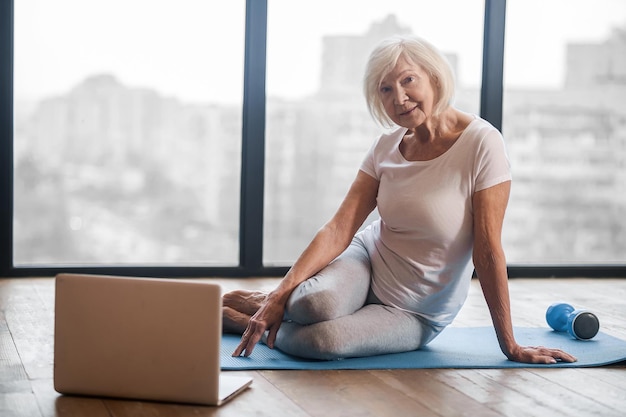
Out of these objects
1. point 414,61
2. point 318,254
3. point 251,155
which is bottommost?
point 318,254

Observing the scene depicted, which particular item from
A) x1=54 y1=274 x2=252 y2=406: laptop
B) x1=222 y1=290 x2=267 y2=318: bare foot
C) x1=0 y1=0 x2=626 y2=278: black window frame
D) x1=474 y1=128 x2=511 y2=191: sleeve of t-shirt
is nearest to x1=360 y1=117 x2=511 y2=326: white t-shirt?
x1=474 y1=128 x2=511 y2=191: sleeve of t-shirt

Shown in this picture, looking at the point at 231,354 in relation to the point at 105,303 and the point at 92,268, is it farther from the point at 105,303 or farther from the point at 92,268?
the point at 92,268

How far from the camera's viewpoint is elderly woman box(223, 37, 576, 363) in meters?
2.40

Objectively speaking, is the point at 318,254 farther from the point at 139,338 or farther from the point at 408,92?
the point at 139,338

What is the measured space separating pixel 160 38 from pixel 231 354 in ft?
6.05

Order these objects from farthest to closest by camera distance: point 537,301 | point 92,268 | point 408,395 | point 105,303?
1. point 92,268
2. point 537,301
3. point 408,395
4. point 105,303

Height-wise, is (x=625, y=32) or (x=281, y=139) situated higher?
(x=625, y=32)

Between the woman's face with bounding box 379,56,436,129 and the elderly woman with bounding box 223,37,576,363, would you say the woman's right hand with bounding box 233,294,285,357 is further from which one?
the woman's face with bounding box 379,56,436,129

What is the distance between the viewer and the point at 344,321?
2398 millimetres

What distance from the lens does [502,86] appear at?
421cm

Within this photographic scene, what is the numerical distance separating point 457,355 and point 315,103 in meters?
1.80

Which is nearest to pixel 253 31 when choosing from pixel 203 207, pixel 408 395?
pixel 203 207

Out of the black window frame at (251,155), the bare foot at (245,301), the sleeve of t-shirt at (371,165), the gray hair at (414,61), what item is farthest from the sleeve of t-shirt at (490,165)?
the black window frame at (251,155)

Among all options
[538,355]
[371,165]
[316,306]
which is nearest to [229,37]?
[371,165]
